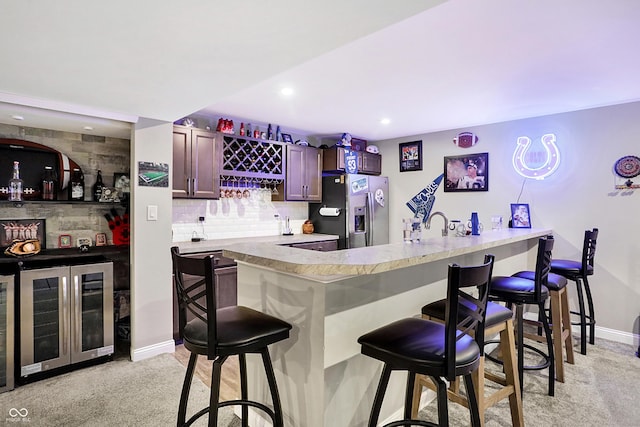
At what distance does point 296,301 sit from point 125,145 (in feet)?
9.35

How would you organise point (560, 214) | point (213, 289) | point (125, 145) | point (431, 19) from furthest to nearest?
point (560, 214), point (125, 145), point (431, 19), point (213, 289)

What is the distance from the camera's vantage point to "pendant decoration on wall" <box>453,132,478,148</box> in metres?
4.50

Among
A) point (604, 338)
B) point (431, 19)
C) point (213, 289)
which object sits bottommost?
point (604, 338)

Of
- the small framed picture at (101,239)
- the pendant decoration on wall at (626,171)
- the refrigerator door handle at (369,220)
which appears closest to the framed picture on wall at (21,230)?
the small framed picture at (101,239)

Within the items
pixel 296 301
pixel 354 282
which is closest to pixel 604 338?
pixel 354 282

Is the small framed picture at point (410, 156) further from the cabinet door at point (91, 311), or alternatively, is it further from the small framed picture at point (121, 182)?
the cabinet door at point (91, 311)

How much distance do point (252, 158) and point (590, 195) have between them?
3.81 meters

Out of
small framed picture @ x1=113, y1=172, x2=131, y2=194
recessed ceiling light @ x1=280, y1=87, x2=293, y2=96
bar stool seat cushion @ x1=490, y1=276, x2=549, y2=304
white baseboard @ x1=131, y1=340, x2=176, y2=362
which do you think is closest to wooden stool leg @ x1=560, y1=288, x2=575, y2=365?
bar stool seat cushion @ x1=490, y1=276, x2=549, y2=304

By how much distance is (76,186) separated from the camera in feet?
10.1

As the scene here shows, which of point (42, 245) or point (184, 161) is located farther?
point (184, 161)

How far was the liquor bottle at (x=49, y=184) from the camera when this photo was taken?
2922 mm

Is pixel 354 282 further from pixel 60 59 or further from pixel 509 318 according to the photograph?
pixel 60 59

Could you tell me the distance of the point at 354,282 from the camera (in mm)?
1777

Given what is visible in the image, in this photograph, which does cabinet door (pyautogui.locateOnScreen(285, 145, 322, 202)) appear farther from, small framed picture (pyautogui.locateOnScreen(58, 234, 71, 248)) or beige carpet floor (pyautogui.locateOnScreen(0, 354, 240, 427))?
beige carpet floor (pyautogui.locateOnScreen(0, 354, 240, 427))
